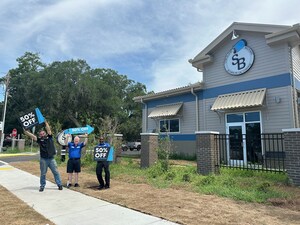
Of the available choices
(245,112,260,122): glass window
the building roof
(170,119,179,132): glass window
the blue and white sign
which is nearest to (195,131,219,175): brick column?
the blue and white sign

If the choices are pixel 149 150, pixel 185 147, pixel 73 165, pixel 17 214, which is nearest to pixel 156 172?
pixel 149 150

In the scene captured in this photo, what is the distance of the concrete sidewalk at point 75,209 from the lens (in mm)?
5060

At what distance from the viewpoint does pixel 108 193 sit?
24.5ft

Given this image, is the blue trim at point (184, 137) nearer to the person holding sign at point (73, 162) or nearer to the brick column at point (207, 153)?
the brick column at point (207, 153)

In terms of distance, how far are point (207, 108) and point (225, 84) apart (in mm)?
1847

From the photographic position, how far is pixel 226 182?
8.27 m

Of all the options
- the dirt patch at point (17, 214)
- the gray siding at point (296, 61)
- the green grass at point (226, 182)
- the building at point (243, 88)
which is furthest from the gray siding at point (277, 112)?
the dirt patch at point (17, 214)

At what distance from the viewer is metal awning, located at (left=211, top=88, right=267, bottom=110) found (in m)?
13.1

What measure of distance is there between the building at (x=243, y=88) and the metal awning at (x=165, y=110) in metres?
0.10

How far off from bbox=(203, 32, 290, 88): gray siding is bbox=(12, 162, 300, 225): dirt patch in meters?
8.88

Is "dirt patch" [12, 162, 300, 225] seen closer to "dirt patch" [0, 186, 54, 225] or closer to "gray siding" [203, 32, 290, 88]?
"dirt patch" [0, 186, 54, 225]

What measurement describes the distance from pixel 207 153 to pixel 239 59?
7.26 metres

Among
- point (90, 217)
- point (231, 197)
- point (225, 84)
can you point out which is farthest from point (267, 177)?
point (225, 84)

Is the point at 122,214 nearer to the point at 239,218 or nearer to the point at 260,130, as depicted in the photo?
the point at 239,218
